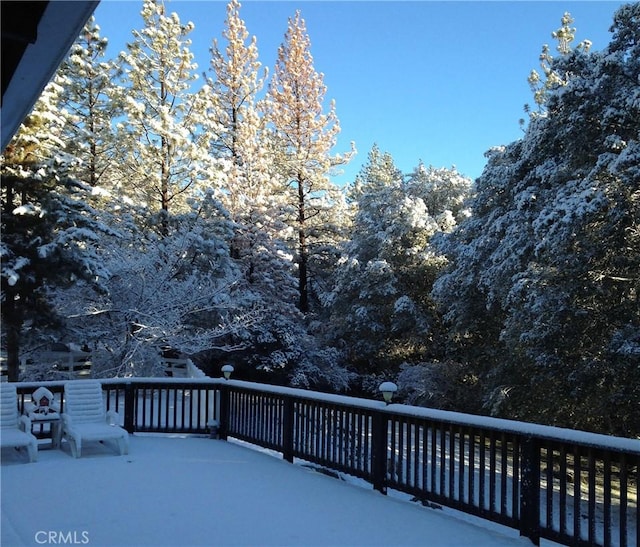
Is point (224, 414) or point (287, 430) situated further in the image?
point (224, 414)

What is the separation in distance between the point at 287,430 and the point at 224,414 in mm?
1484

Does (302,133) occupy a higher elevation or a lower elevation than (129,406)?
higher

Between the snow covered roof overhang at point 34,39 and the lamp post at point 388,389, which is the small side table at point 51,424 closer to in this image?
the lamp post at point 388,389

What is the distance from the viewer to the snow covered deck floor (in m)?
3.66

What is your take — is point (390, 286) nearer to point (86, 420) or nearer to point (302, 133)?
point (302, 133)

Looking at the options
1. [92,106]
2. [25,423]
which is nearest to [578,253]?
[25,423]

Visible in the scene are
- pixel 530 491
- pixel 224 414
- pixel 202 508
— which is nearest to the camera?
pixel 530 491

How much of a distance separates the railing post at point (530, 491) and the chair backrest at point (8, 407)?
520cm

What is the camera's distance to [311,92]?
Result: 19.5 m

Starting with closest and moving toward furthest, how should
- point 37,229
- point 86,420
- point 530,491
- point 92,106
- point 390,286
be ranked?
point 530,491 → point 86,420 → point 37,229 → point 92,106 → point 390,286

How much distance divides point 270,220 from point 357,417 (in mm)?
12695

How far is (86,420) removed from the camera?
620 centimetres

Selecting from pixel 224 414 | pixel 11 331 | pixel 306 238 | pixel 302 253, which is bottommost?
pixel 224 414

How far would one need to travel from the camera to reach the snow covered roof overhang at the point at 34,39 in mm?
1647
